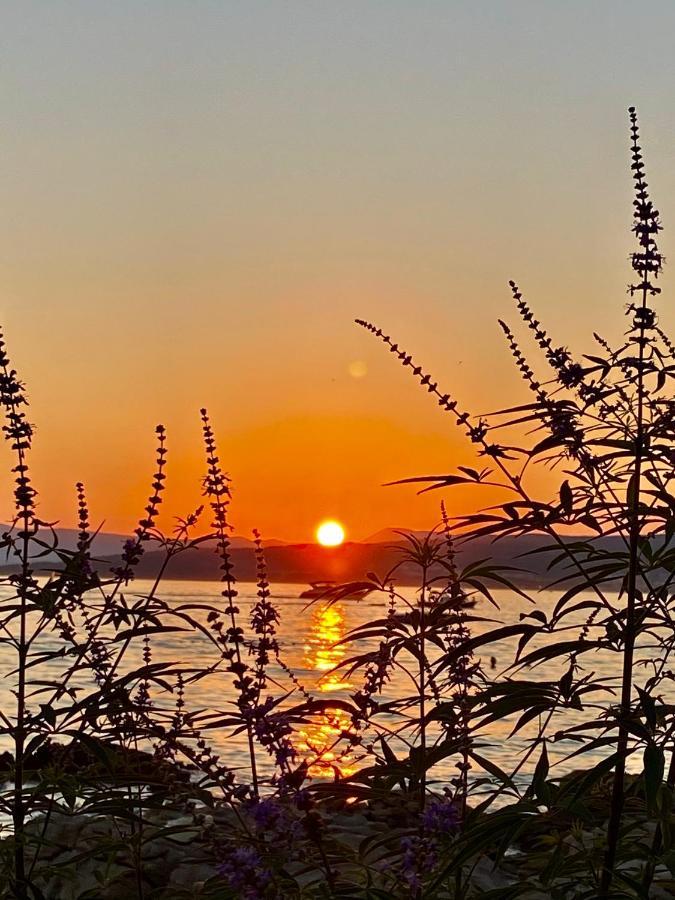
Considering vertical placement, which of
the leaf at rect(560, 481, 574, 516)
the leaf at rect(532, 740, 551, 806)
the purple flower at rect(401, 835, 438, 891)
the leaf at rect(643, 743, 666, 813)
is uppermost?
the leaf at rect(560, 481, 574, 516)

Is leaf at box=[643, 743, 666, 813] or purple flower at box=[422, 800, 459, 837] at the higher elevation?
leaf at box=[643, 743, 666, 813]

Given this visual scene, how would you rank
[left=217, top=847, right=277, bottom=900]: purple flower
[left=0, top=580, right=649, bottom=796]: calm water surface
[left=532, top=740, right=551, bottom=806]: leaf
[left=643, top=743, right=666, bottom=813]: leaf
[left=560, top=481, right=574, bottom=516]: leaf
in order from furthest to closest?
1. [left=0, top=580, right=649, bottom=796]: calm water surface
2. [left=560, top=481, right=574, bottom=516]: leaf
3. [left=532, top=740, right=551, bottom=806]: leaf
4. [left=217, top=847, right=277, bottom=900]: purple flower
5. [left=643, top=743, right=666, bottom=813]: leaf

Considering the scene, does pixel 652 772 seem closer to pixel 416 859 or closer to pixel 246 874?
pixel 416 859

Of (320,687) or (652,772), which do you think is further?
(320,687)

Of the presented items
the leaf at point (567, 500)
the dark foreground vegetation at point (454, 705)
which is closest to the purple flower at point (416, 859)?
the dark foreground vegetation at point (454, 705)

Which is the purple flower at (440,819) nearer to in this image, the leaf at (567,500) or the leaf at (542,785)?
the leaf at (542,785)

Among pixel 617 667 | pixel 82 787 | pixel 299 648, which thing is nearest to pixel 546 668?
pixel 617 667

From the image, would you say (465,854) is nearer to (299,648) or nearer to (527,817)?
(527,817)

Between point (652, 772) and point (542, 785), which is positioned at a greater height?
point (652, 772)

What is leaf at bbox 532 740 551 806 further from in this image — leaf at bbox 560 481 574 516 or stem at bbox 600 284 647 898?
leaf at bbox 560 481 574 516

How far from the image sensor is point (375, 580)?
4.48 metres

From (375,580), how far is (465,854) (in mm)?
1417

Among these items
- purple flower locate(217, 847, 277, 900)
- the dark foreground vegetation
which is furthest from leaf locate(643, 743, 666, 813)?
purple flower locate(217, 847, 277, 900)

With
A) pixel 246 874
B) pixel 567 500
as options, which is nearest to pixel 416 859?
pixel 246 874
